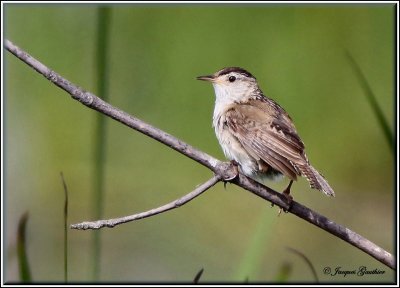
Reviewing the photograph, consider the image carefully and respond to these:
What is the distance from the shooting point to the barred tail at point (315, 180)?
430 cm

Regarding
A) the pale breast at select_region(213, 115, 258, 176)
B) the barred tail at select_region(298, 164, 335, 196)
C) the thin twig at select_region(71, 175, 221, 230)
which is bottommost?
the thin twig at select_region(71, 175, 221, 230)

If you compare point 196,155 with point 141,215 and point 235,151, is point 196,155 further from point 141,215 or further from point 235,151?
point 235,151

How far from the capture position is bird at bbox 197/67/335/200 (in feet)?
14.9

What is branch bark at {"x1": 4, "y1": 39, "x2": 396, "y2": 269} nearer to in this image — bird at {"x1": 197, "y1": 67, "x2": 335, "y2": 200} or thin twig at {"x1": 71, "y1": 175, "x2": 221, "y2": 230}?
thin twig at {"x1": 71, "y1": 175, "x2": 221, "y2": 230}

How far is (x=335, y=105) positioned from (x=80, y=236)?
8.26 feet

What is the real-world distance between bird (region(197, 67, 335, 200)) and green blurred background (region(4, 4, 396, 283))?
6.31 ft

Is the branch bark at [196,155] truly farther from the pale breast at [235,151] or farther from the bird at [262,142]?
the pale breast at [235,151]

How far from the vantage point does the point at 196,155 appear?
11.6 ft

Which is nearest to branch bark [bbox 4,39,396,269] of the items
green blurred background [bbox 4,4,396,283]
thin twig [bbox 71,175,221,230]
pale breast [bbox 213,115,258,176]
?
thin twig [bbox 71,175,221,230]

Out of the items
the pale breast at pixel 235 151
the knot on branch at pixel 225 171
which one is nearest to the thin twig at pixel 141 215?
the knot on branch at pixel 225 171

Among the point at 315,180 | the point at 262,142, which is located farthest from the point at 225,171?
the point at 262,142

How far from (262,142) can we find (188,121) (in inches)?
102

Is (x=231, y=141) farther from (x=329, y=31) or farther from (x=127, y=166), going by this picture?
(x=329, y=31)

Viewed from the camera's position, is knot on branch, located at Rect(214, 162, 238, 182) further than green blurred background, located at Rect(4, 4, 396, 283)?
No
